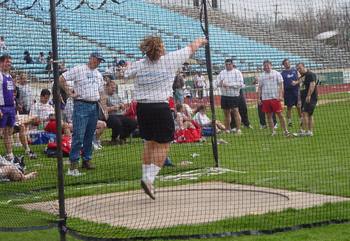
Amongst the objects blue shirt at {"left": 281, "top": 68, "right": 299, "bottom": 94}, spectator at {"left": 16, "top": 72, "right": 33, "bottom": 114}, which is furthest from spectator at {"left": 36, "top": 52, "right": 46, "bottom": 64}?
blue shirt at {"left": 281, "top": 68, "right": 299, "bottom": 94}

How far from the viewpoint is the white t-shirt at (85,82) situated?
986cm

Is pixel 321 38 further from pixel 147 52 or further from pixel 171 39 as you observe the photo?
pixel 147 52

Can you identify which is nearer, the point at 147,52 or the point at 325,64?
the point at 147,52

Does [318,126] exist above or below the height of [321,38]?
below

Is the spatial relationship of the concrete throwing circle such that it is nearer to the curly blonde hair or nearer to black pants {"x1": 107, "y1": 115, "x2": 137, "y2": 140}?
the curly blonde hair

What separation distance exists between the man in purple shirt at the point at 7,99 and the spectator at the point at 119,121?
141 inches

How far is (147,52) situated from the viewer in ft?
24.2

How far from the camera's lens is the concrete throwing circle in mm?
6934

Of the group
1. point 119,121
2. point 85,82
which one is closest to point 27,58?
point 119,121

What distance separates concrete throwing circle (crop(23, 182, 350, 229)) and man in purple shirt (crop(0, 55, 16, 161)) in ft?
10.3

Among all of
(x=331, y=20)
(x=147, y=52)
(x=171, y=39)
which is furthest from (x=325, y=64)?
(x=147, y=52)

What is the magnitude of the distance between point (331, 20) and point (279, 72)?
708 cm

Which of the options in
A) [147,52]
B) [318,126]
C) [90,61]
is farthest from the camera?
[318,126]

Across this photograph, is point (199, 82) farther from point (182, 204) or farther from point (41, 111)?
point (182, 204)
